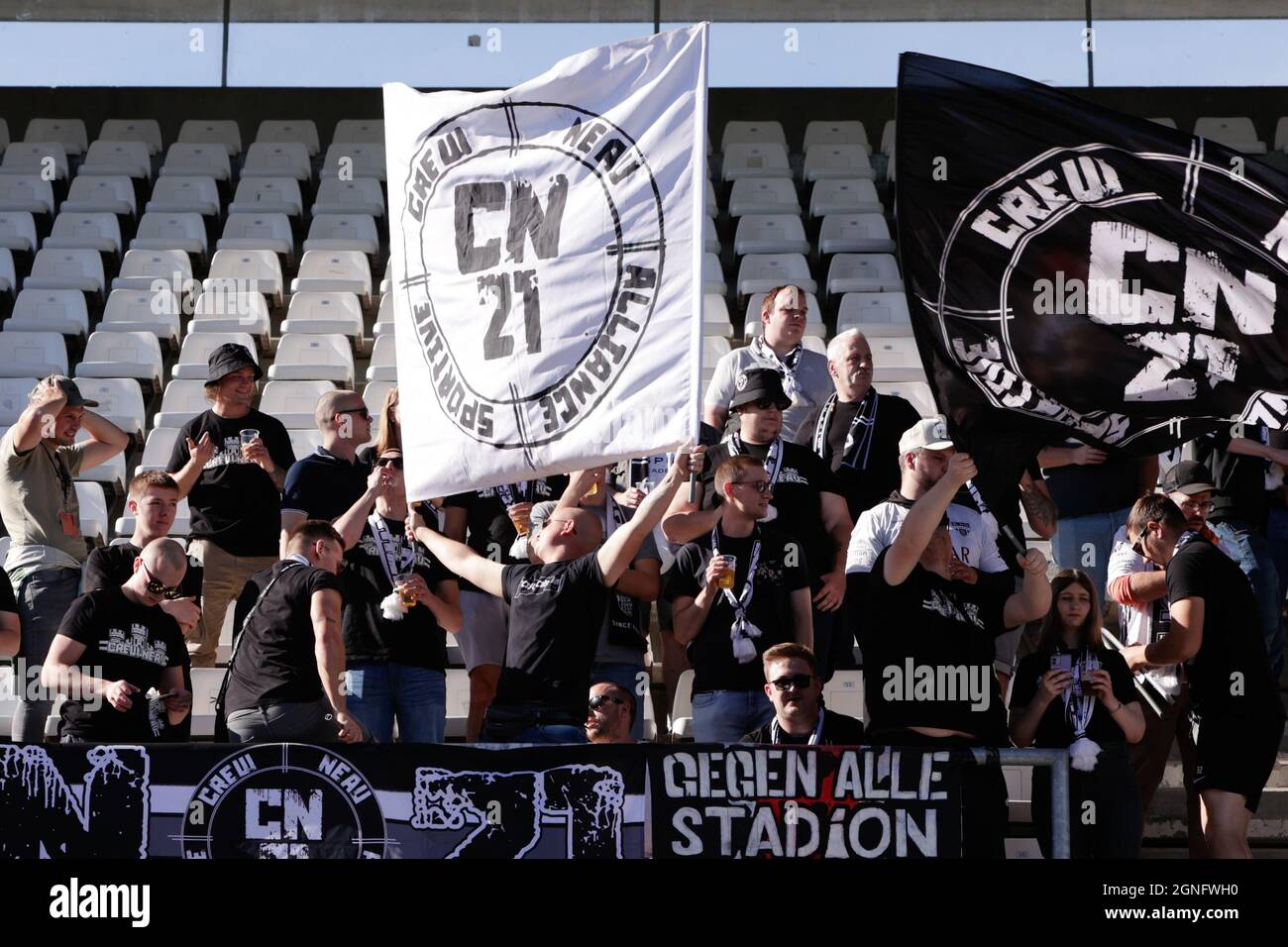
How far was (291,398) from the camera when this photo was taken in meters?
10.4

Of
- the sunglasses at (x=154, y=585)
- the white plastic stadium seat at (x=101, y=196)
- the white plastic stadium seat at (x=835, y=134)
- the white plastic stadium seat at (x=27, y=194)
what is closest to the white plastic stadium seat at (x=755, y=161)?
the white plastic stadium seat at (x=835, y=134)

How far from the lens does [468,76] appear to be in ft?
45.1

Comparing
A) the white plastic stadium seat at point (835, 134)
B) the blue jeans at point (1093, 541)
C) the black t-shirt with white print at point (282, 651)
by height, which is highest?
the white plastic stadium seat at point (835, 134)

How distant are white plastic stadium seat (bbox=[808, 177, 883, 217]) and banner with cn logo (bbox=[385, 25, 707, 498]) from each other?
6974 millimetres

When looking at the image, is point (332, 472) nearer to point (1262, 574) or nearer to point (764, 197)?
point (1262, 574)

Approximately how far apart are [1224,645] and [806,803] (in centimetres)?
195

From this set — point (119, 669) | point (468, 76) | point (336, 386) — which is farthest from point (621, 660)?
point (468, 76)

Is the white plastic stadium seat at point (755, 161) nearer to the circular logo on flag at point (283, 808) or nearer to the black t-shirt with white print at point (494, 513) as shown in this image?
the black t-shirt with white print at point (494, 513)

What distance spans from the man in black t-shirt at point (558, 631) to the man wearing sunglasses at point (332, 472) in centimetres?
151

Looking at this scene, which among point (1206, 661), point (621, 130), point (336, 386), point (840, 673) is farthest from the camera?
point (336, 386)

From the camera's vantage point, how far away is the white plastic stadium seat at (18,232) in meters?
12.8

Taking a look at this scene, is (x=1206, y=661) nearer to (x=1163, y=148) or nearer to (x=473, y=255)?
(x=1163, y=148)

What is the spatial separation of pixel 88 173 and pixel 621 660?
8.54 m

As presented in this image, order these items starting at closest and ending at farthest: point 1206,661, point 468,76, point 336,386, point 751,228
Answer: point 1206,661
point 336,386
point 751,228
point 468,76
